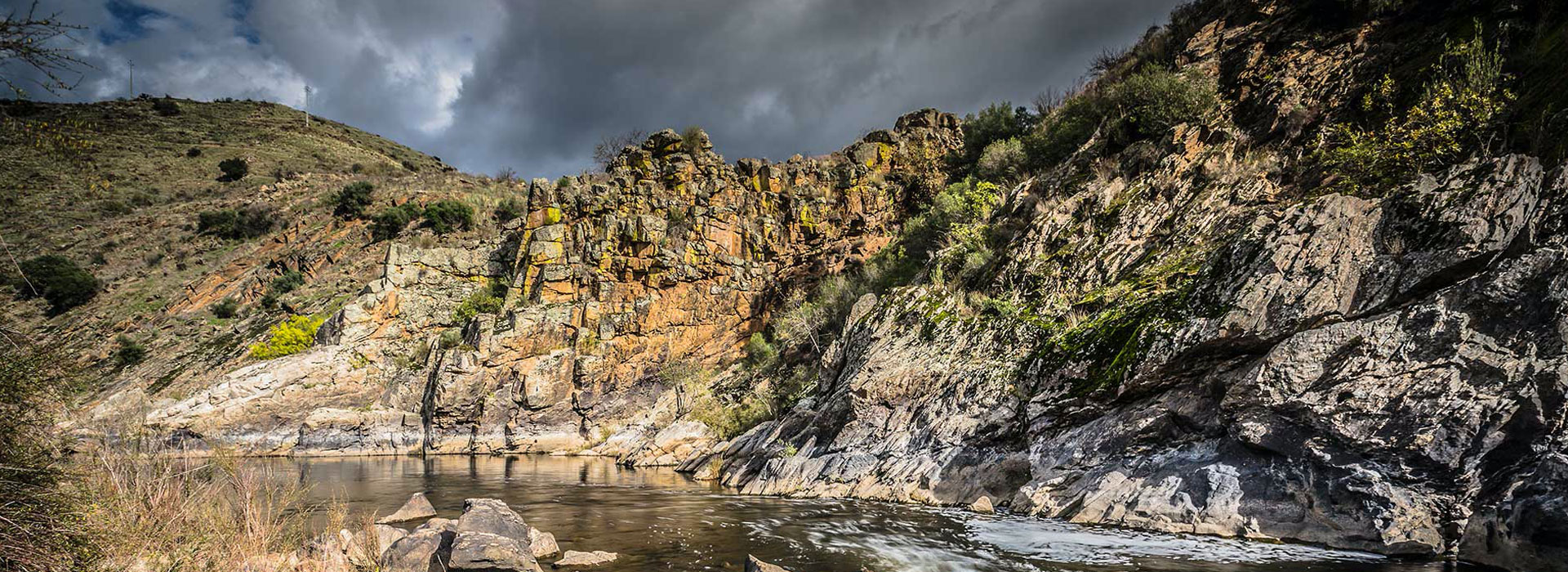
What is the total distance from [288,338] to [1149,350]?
45.7 metres

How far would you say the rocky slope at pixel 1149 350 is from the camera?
301 inches

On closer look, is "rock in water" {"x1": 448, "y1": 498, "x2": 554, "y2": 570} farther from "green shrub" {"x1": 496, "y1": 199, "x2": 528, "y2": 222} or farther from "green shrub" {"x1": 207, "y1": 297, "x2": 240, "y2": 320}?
"green shrub" {"x1": 207, "y1": 297, "x2": 240, "y2": 320}

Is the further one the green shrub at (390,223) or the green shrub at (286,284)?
the green shrub at (390,223)

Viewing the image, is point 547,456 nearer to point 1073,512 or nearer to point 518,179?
point 1073,512

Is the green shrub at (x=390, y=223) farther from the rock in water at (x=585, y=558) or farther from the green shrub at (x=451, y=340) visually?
the rock in water at (x=585, y=558)

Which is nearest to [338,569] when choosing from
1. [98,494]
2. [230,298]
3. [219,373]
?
[98,494]

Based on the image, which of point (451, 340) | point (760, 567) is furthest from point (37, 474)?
point (451, 340)

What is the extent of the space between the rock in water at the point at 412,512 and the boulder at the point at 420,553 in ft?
12.1

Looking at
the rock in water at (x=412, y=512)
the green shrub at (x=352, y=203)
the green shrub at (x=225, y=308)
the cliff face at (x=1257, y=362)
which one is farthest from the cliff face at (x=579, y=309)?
the cliff face at (x=1257, y=362)

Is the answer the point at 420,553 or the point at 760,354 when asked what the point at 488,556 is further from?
the point at 760,354

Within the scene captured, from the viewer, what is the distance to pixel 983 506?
1202 cm

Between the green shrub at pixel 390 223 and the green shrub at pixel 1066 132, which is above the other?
the green shrub at pixel 390 223

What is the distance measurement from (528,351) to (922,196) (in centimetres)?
2814

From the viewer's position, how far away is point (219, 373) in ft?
116
